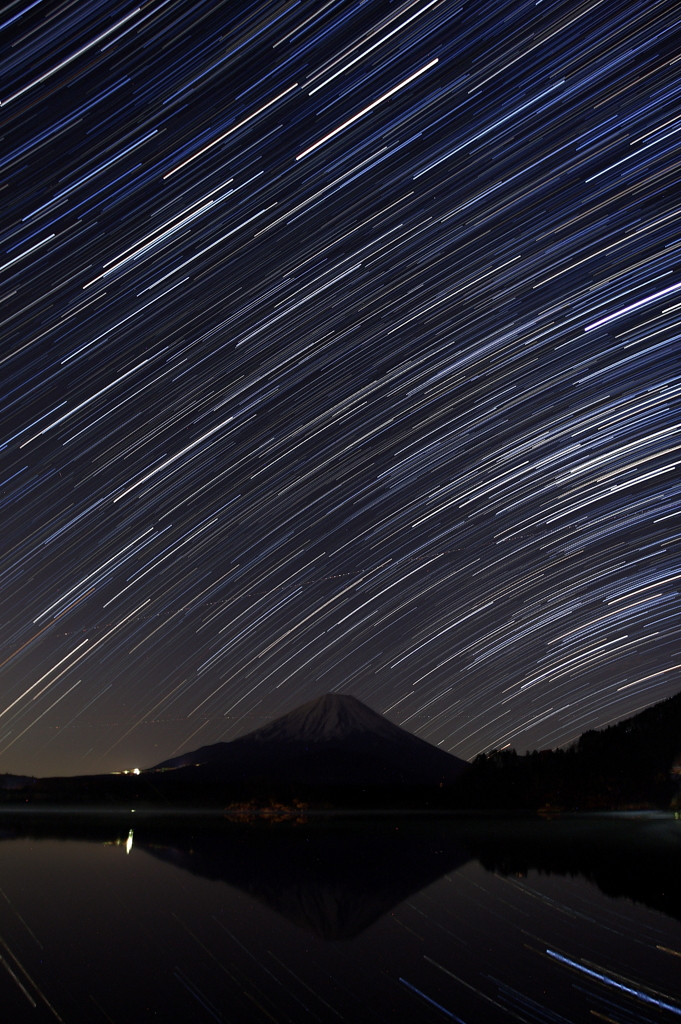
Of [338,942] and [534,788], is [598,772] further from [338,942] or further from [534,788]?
[338,942]

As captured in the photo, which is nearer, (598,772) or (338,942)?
(338,942)

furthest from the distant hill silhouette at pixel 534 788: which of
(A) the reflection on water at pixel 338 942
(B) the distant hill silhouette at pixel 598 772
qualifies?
(A) the reflection on water at pixel 338 942

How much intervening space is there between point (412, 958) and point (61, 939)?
358 centimetres

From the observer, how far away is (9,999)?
562cm

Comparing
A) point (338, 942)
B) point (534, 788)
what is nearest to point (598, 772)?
point (534, 788)

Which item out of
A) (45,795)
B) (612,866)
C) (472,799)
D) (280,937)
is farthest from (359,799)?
(280,937)

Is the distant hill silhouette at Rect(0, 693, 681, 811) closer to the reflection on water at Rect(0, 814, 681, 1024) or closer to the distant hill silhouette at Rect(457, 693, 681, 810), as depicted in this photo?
the distant hill silhouette at Rect(457, 693, 681, 810)

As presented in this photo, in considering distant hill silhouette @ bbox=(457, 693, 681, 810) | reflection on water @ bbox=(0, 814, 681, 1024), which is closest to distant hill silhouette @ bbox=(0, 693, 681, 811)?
distant hill silhouette @ bbox=(457, 693, 681, 810)

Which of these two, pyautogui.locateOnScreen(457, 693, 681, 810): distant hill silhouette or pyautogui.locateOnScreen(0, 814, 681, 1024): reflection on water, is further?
pyautogui.locateOnScreen(457, 693, 681, 810): distant hill silhouette

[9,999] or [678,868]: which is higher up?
[9,999]

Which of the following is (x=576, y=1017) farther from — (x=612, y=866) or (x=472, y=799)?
(x=472, y=799)

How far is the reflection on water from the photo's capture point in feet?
18.0

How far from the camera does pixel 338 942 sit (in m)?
7.63

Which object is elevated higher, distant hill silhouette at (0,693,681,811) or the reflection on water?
the reflection on water
